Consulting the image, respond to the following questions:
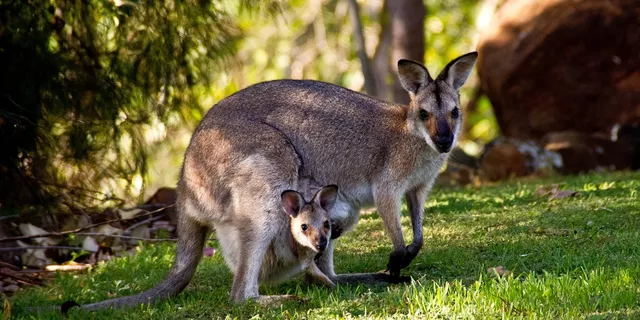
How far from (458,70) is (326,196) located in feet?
4.58

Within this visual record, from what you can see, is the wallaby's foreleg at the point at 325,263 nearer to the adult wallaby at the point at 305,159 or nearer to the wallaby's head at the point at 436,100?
the adult wallaby at the point at 305,159

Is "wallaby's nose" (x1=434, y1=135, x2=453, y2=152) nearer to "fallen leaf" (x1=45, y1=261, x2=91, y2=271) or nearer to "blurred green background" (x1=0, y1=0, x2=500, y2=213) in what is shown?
"fallen leaf" (x1=45, y1=261, x2=91, y2=271)

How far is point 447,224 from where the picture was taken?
25.4 feet

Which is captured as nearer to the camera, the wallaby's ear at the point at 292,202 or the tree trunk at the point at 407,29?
the wallaby's ear at the point at 292,202

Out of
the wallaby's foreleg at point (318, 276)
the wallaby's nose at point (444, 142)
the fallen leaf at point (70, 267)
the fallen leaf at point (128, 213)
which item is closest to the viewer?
the wallaby's foreleg at point (318, 276)

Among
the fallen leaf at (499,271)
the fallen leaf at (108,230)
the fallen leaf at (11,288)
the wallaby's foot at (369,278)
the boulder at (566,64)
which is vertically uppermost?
the boulder at (566,64)

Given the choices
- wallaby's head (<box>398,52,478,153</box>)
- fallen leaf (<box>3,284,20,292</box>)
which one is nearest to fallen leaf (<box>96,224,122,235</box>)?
fallen leaf (<box>3,284,20,292</box>)

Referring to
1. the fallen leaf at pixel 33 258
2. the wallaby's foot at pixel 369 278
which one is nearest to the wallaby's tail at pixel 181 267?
the wallaby's foot at pixel 369 278

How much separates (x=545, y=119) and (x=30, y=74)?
710 cm

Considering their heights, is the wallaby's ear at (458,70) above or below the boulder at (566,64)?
below

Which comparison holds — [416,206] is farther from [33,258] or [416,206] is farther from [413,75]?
[33,258]

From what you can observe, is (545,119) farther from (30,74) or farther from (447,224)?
(30,74)

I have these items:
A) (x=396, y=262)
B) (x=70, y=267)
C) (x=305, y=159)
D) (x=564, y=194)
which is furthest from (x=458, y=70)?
(x=70, y=267)

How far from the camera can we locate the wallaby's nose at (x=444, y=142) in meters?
6.31
